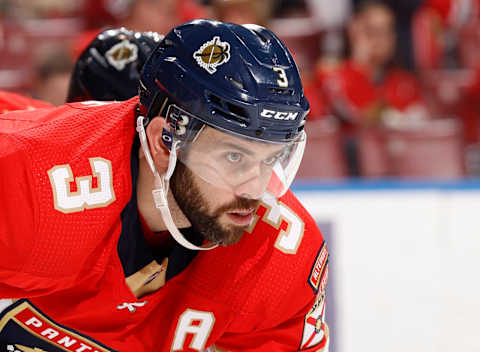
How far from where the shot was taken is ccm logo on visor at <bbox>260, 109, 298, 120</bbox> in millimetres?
1704

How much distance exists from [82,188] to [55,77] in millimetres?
2351

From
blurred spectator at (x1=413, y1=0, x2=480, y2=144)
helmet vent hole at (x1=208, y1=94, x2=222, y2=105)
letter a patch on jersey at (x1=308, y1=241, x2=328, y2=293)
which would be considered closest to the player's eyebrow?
helmet vent hole at (x1=208, y1=94, x2=222, y2=105)

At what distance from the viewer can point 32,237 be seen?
5.35 ft

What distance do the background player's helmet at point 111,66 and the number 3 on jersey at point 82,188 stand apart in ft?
2.31

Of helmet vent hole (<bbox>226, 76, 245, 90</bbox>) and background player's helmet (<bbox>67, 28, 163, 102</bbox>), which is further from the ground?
helmet vent hole (<bbox>226, 76, 245, 90</bbox>)

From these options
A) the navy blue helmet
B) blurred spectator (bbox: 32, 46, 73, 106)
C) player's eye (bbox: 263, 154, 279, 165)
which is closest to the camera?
the navy blue helmet

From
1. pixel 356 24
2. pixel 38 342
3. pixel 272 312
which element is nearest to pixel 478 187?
pixel 272 312

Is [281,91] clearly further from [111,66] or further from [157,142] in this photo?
[111,66]

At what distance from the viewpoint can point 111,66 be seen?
242cm

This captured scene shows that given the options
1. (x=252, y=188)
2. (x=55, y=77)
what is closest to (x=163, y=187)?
(x=252, y=188)

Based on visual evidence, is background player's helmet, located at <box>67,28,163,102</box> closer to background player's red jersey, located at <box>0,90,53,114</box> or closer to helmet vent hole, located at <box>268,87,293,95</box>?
background player's red jersey, located at <box>0,90,53,114</box>

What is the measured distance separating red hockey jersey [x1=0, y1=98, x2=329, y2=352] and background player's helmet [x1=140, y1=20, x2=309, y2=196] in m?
0.14

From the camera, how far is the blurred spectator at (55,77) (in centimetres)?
388

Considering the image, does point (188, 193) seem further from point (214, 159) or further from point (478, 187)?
point (478, 187)
